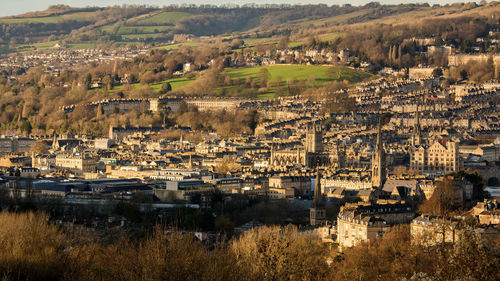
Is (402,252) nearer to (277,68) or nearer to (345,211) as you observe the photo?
(345,211)

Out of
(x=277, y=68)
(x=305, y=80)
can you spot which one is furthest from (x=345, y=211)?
(x=277, y=68)

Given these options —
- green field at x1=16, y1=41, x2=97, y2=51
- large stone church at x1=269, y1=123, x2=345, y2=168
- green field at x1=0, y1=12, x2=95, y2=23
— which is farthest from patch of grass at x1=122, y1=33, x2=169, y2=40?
large stone church at x1=269, y1=123, x2=345, y2=168

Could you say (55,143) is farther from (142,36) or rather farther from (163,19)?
(163,19)

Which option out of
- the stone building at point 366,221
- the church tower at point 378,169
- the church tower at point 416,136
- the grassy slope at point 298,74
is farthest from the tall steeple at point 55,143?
the stone building at point 366,221

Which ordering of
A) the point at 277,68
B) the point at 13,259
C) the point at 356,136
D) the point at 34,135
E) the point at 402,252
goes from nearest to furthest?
the point at 13,259 < the point at 402,252 < the point at 356,136 < the point at 34,135 < the point at 277,68

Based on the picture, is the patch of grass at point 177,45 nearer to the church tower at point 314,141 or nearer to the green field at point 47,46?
the green field at point 47,46

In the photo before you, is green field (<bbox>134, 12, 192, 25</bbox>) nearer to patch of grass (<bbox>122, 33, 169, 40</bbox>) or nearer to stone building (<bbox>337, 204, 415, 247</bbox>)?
patch of grass (<bbox>122, 33, 169, 40</bbox>)
